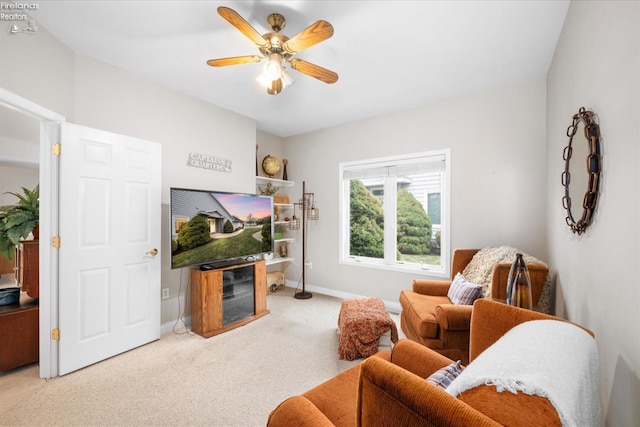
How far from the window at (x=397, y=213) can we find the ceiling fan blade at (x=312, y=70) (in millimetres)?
1755

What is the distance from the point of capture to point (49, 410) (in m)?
1.71

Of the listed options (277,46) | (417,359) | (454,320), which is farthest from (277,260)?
(417,359)

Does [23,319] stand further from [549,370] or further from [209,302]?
[549,370]

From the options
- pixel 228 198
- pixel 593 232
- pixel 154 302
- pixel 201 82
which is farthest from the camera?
pixel 228 198

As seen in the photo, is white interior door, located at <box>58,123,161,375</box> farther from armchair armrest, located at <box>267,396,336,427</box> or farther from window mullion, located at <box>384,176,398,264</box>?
window mullion, located at <box>384,176,398,264</box>

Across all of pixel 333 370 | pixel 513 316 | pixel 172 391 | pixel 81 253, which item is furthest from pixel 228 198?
pixel 513 316

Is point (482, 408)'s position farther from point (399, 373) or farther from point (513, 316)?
point (513, 316)

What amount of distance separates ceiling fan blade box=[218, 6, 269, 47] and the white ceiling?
217 millimetres

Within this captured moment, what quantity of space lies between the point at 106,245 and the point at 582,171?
136 inches

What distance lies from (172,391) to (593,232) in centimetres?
274

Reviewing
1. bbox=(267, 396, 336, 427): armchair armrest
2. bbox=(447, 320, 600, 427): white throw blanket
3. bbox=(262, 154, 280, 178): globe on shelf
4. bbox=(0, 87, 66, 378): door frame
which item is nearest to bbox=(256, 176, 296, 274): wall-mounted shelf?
bbox=(262, 154, 280, 178): globe on shelf

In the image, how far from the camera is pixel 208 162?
333cm

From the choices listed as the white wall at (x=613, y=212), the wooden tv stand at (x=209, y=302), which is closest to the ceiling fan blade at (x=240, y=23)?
the white wall at (x=613, y=212)

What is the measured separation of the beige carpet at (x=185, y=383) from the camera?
1674mm
